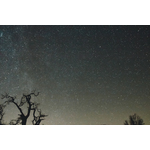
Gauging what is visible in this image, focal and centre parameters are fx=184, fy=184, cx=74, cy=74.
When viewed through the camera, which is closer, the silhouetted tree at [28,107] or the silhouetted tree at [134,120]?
the silhouetted tree at [134,120]

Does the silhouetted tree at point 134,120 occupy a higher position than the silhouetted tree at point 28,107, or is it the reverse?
the silhouetted tree at point 28,107

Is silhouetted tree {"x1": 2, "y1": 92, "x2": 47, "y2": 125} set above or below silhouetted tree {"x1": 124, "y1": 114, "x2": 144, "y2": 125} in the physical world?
above

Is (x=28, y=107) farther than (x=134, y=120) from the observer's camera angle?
Yes

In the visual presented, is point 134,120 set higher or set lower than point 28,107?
lower

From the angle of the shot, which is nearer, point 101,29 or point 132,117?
point 101,29

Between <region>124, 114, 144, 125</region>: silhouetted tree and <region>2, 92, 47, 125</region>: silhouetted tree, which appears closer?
<region>124, 114, 144, 125</region>: silhouetted tree
